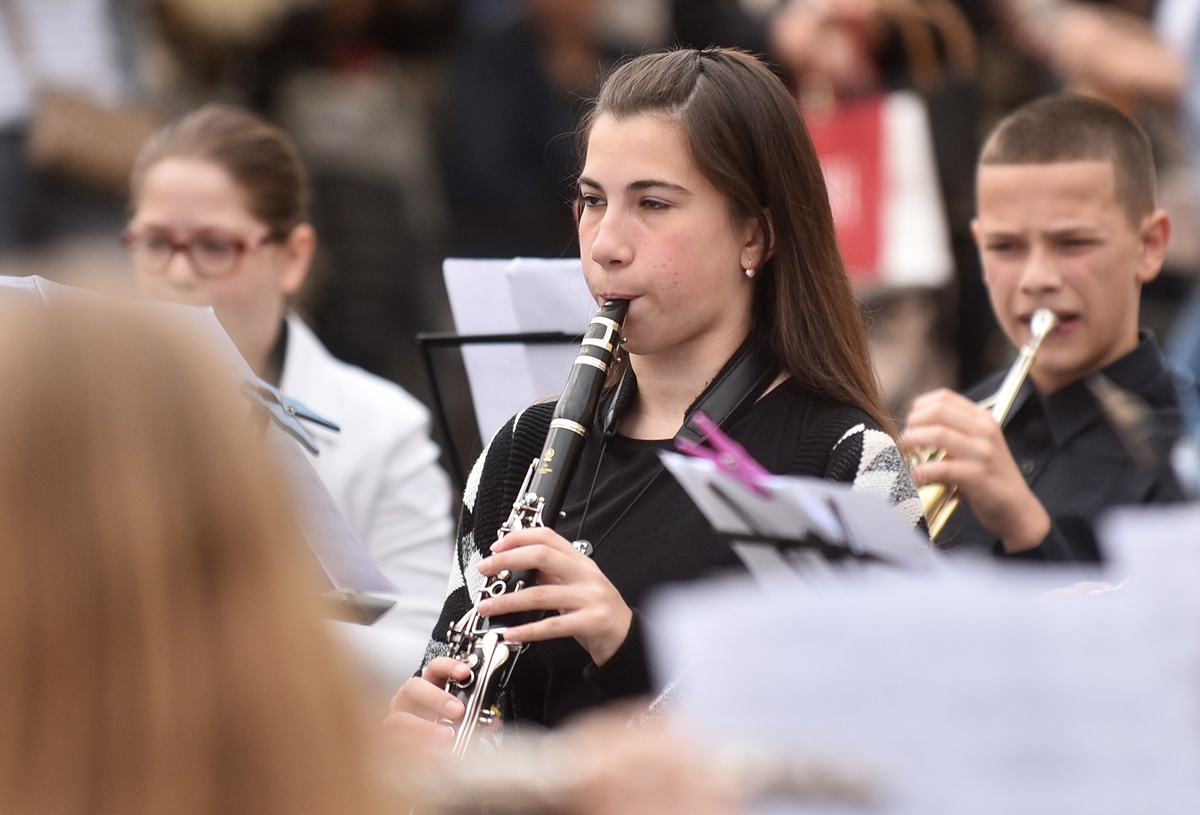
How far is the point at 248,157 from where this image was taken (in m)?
3.56

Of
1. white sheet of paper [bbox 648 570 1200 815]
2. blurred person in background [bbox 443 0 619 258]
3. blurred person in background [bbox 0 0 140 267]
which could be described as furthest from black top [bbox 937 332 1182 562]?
blurred person in background [bbox 0 0 140 267]

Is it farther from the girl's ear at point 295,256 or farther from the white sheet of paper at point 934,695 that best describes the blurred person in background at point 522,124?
the white sheet of paper at point 934,695

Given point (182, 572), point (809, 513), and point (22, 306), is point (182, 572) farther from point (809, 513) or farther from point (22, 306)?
point (809, 513)

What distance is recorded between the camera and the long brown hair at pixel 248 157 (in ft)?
11.7

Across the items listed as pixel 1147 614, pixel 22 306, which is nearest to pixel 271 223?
pixel 22 306

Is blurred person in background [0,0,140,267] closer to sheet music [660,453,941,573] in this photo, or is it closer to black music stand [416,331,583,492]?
black music stand [416,331,583,492]

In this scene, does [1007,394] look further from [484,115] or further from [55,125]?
[55,125]

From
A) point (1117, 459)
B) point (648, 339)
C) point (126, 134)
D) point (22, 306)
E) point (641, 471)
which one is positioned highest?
point (126, 134)

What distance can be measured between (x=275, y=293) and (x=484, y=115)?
227 cm

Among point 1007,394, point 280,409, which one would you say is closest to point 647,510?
point 280,409

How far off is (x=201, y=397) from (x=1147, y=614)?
0.71m

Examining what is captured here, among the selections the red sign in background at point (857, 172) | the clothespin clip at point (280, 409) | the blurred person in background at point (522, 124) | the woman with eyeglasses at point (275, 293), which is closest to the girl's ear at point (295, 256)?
the woman with eyeglasses at point (275, 293)

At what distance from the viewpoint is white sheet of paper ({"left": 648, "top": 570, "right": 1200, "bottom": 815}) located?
1.09m

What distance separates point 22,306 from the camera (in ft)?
3.62
